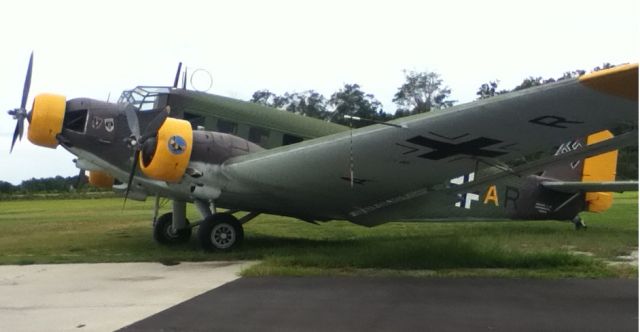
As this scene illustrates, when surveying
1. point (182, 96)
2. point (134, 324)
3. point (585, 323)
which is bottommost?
point (134, 324)

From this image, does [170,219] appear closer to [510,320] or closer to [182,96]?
[182,96]

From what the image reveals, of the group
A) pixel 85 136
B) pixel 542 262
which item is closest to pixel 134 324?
pixel 542 262

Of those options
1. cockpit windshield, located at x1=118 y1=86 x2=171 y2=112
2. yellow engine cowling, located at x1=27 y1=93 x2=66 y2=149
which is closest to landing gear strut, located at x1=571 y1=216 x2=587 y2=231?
cockpit windshield, located at x1=118 y1=86 x2=171 y2=112

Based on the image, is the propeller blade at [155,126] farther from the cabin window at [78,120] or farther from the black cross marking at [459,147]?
the black cross marking at [459,147]

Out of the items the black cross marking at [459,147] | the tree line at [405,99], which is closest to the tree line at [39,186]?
the tree line at [405,99]

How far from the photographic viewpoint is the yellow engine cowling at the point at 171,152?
10.3m

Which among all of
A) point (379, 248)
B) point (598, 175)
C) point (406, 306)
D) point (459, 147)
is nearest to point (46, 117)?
point (379, 248)

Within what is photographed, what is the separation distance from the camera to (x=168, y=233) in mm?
13828

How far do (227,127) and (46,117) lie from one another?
3.63 m

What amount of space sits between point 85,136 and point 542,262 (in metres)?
8.31

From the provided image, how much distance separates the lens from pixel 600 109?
7434 mm

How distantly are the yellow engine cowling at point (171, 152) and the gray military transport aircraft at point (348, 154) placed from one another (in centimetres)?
2

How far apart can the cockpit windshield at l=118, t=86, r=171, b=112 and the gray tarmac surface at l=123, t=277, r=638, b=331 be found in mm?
5826

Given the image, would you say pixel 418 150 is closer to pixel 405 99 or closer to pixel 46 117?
pixel 46 117
